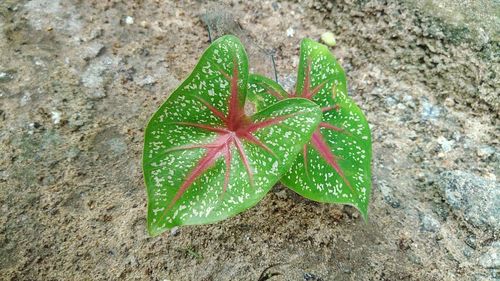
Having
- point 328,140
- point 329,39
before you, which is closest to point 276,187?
point 328,140

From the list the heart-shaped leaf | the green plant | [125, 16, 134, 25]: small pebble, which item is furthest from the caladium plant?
[125, 16, 134, 25]: small pebble

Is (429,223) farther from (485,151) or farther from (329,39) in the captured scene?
(329,39)

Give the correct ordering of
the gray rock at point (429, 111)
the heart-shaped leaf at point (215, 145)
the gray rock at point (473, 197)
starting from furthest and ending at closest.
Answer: the gray rock at point (429, 111), the gray rock at point (473, 197), the heart-shaped leaf at point (215, 145)

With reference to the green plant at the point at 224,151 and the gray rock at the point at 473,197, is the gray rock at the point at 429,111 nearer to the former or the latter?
the gray rock at the point at 473,197

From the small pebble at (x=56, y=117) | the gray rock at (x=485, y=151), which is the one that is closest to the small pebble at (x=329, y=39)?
the gray rock at (x=485, y=151)

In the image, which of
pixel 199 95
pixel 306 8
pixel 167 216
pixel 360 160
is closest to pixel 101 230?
pixel 167 216

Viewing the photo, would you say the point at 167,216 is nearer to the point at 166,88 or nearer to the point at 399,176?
the point at 166,88
